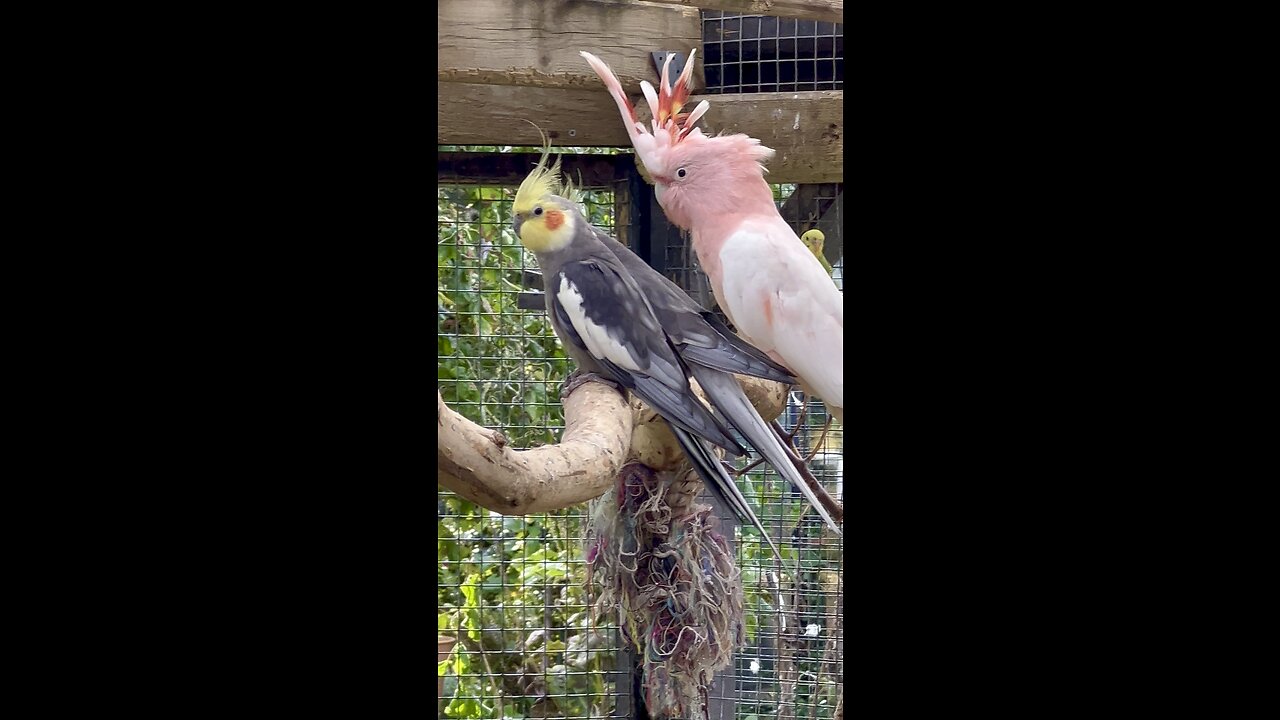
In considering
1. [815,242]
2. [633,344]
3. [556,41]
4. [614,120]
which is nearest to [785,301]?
[815,242]

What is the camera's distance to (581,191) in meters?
1.36

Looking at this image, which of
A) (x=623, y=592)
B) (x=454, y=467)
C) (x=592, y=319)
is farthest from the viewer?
(x=623, y=592)

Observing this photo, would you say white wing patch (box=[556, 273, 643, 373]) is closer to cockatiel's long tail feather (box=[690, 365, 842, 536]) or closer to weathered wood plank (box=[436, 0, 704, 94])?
cockatiel's long tail feather (box=[690, 365, 842, 536])

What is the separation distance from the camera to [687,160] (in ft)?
4.39

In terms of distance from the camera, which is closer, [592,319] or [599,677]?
[592,319]

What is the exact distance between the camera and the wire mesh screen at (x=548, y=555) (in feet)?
4.41

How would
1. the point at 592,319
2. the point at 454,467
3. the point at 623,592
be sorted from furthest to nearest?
the point at 623,592, the point at 592,319, the point at 454,467

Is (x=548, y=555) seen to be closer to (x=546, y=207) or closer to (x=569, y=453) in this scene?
(x=569, y=453)

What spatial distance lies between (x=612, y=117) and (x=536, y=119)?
3.9 inches

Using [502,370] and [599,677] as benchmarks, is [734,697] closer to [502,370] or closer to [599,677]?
[599,677]

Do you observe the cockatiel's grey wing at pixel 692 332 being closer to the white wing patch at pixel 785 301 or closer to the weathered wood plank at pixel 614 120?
the white wing patch at pixel 785 301

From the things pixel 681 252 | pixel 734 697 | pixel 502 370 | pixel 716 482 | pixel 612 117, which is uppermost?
pixel 612 117

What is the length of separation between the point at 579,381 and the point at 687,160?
31 centimetres

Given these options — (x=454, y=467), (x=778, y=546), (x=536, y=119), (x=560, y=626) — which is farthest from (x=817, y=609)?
(x=536, y=119)
